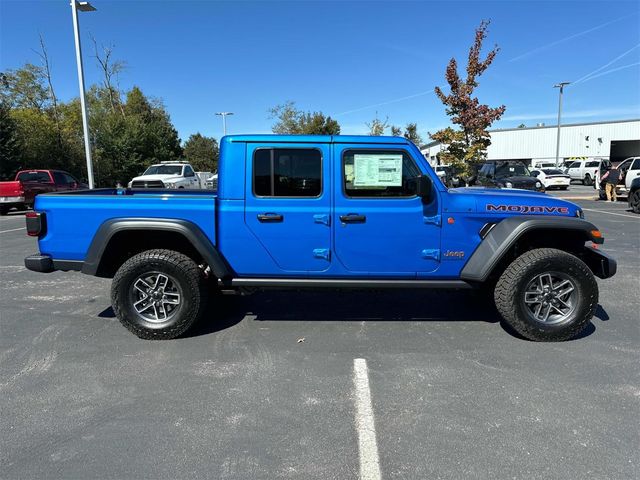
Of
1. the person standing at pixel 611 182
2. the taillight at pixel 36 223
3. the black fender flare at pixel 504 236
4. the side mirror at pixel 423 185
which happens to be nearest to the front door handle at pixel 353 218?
A: the side mirror at pixel 423 185

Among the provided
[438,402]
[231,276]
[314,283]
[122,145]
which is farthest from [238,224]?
[122,145]

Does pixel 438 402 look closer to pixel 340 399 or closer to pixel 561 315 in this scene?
pixel 340 399

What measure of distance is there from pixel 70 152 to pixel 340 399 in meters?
32.3

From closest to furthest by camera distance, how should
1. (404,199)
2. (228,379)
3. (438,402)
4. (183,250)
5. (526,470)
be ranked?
1. (526,470)
2. (438,402)
3. (228,379)
4. (404,199)
5. (183,250)

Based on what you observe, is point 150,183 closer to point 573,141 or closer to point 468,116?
point 468,116

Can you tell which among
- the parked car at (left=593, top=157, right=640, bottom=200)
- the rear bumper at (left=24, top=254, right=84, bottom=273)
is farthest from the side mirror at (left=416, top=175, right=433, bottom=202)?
the parked car at (left=593, top=157, right=640, bottom=200)

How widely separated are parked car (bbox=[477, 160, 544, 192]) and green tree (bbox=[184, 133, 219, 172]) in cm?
5760

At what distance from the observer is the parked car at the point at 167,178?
18017 millimetres

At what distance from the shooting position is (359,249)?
4.19 metres

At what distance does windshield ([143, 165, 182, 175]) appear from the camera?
771 inches

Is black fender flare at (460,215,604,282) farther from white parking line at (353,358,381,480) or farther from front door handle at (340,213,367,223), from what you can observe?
white parking line at (353,358,381,480)

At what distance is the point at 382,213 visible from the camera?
4.13m

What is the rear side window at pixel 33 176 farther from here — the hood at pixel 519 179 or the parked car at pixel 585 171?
the parked car at pixel 585 171

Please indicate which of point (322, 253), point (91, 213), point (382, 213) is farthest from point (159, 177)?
point (382, 213)
